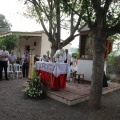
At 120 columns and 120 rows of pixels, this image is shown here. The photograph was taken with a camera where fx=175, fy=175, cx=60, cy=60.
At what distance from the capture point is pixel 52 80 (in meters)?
6.58

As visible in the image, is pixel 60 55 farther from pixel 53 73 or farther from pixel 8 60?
pixel 8 60

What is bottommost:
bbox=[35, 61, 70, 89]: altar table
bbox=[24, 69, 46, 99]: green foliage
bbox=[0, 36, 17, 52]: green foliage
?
bbox=[24, 69, 46, 99]: green foliage

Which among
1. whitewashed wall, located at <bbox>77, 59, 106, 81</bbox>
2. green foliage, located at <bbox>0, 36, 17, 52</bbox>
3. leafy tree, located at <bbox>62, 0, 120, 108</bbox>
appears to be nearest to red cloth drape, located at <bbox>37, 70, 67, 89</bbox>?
leafy tree, located at <bbox>62, 0, 120, 108</bbox>

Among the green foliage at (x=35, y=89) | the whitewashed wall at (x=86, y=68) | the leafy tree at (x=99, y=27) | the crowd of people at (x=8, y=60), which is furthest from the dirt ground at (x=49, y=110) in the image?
the crowd of people at (x=8, y=60)

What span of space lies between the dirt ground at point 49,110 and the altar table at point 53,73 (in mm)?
718

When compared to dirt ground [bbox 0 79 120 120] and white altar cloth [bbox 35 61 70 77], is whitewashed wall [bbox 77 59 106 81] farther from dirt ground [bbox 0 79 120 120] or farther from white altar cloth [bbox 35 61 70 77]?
dirt ground [bbox 0 79 120 120]

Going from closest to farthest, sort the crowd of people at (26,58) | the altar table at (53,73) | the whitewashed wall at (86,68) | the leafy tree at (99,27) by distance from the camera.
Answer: the leafy tree at (99,27)
the altar table at (53,73)
the crowd of people at (26,58)
the whitewashed wall at (86,68)

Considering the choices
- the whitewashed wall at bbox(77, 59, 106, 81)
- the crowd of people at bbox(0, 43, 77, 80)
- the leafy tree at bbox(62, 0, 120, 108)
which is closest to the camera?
the leafy tree at bbox(62, 0, 120, 108)

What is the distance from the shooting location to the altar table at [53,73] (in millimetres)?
6418

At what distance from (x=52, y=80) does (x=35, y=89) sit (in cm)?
71

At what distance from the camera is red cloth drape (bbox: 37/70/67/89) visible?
6.59 metres

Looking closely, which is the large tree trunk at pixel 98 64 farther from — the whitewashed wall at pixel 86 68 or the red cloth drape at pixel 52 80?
the whitewashed wall at pixel 86 68

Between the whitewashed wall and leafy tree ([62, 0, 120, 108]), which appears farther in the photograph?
the whitewashed wall

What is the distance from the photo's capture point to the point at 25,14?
10.8 meters
